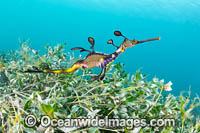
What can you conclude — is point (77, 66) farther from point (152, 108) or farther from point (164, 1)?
point (164, 1)

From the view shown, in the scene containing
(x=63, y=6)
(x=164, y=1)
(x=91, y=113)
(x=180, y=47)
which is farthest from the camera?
(x=63, y=6)

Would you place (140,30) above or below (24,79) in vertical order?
above

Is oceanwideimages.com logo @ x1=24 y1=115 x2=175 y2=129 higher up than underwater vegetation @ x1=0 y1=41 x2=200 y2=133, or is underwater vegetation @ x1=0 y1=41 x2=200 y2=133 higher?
underwater vegetation @ x1=0 y1=41 x2=200 y2=133

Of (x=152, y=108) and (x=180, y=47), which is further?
(x=180, y=47)

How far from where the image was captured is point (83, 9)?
91.2 ft

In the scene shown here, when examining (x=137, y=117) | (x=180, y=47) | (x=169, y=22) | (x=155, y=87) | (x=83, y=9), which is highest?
(x=83, y=9)

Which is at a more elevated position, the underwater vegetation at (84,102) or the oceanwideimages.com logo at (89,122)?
the underwater vegetation at (84,102)

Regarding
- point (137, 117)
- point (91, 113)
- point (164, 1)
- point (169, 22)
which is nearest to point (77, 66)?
point (91, 113)

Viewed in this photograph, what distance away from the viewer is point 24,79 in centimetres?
104

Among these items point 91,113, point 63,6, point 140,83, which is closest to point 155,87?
point 140,83

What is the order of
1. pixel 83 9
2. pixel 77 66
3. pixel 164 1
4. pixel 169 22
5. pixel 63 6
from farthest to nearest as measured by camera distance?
pixel 63 6 < pixel 83 9 < pixel 169 22 < pixel 164 1 < pixel 77 66

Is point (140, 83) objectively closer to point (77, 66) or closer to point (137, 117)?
point (137, 117)

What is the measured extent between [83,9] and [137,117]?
2866cm

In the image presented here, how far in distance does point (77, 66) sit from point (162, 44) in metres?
27.0
